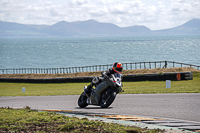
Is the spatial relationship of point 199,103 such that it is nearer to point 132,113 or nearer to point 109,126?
point 132,113

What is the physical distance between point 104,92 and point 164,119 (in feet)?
11.1

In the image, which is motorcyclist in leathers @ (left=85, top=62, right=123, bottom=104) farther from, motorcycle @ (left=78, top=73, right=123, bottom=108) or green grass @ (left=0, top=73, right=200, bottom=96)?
green grass @ (left=0, top=73, right=200, bottom=96)

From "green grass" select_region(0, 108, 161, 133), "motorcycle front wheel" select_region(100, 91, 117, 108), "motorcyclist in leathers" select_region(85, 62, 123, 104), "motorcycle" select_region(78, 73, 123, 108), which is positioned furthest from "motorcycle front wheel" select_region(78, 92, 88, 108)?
"green grass" select_region(0, 108, 161, 133)

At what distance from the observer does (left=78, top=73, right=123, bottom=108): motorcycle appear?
11656mm

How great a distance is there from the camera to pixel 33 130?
7.55m

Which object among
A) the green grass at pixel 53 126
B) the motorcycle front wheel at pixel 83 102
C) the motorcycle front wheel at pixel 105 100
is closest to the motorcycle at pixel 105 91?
the motorcycle front wheel at pixel 105 100

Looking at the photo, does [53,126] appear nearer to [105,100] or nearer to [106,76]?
[106,76]

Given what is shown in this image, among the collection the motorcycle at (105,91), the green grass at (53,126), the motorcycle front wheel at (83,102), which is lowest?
the green grass at (53,126)

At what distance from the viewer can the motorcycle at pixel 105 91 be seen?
38.2 feet

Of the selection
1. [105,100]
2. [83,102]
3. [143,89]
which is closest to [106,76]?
[105,100]

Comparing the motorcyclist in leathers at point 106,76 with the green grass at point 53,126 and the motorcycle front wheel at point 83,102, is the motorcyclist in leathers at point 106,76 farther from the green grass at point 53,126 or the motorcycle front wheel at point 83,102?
the green grass at point 53,126

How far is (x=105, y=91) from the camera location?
39.7 feet

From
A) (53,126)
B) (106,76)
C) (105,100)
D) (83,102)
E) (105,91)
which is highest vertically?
(106,76)

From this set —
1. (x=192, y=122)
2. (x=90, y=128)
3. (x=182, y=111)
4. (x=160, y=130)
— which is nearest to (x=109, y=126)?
(x=90, y=128)
